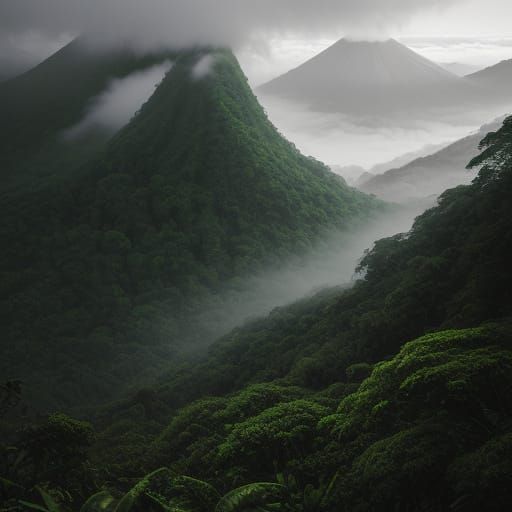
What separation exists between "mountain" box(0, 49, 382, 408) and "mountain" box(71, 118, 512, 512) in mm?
28274

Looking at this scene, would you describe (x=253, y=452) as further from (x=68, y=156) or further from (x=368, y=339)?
(x=68, y=156)

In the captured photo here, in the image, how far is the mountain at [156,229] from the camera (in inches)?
2389

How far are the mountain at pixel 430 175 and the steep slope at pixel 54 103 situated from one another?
76.4 meters

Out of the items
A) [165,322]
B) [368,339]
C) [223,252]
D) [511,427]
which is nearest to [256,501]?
[511,427]

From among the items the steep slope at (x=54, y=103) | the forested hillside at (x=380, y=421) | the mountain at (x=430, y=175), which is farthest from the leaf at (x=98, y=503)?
the mountain at (x=430, y=175)

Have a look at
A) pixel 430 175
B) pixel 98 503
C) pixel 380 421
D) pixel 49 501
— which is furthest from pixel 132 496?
pixel 430 175

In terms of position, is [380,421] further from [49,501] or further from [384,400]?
[49,501]

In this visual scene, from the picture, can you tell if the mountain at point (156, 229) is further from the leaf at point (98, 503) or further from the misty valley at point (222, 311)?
the leaf at point (98, 503)

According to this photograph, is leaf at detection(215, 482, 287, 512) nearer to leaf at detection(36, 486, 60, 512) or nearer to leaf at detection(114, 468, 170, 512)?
leaf at detection(114, 468, 170, 512)

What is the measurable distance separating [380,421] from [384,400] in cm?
48

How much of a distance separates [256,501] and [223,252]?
219ft

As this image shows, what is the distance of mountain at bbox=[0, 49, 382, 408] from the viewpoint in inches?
2389

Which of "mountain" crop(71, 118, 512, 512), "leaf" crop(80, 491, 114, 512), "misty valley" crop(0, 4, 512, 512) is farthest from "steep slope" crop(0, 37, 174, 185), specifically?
"leaf" crop(80, 491, 114, 512)

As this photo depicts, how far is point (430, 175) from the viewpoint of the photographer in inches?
6821
